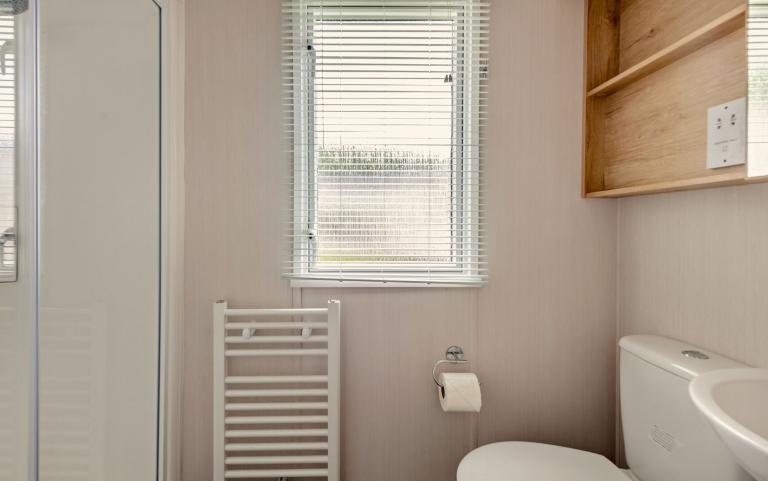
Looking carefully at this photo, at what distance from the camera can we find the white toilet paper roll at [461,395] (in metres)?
1.25

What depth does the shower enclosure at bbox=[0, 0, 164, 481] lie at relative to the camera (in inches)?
30.2

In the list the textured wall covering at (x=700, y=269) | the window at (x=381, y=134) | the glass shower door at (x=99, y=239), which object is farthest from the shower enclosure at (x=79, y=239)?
the textured wall covering at (x=700, y=269)

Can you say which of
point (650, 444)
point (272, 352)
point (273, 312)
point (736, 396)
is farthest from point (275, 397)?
point (736, 396)

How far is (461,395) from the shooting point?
1251 millimetres

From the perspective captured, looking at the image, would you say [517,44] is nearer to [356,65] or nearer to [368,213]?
[356,65]

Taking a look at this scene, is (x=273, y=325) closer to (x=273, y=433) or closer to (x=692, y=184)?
(x=273, y=433)

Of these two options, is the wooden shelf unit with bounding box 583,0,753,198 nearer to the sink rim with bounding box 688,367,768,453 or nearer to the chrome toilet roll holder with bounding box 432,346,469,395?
the sink rim with bounding box 688,367,768,453

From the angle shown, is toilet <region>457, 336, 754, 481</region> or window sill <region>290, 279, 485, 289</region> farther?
window sill <region>290, 279, 485, 289</region>

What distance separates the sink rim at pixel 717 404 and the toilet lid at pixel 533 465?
1.50ft

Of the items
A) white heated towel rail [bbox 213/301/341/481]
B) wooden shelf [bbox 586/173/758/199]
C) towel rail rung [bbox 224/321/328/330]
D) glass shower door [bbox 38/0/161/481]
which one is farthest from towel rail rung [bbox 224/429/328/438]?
wooden shelf [bbox 586/173/758/199]

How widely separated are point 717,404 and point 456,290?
0.77 meters

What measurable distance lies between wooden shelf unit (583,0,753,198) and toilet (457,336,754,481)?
1.52 ft

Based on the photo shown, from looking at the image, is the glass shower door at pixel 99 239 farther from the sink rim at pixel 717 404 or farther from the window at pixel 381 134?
the sink rim at pixel 717 404

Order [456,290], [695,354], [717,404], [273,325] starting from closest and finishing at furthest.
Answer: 1. [717,404]
2. [695,354]
3. [273,325]
4. [456,290]
